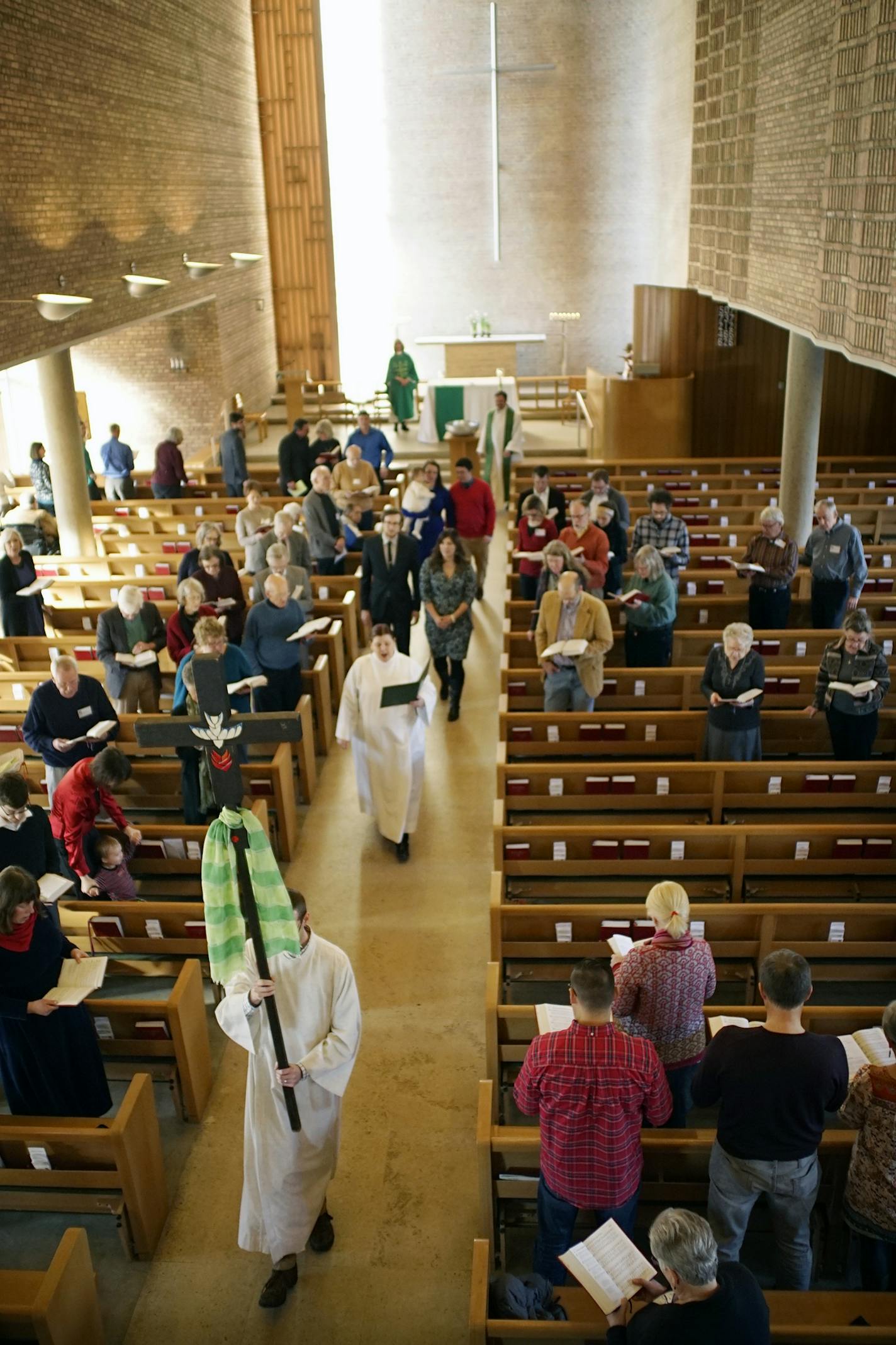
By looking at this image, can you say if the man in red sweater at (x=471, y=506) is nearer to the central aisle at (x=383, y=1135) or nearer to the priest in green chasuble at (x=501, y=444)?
the priest in green chasuble at (x=501, y=444)

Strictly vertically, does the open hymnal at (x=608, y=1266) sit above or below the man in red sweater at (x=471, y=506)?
below

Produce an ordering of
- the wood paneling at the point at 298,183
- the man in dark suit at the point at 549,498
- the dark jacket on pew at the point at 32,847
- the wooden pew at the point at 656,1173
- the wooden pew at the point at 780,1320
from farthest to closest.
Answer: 1. the wood paneling at the point at 298,183
2. the man in dark suit at the point at 549,498
3. the dark jacket on pew at the point at 32,847
4. the wooden pew at the point at 656,1173
5. the wooden pew at the point at 780,1320

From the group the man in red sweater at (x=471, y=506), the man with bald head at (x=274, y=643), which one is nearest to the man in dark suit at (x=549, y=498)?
the man in red sweater at (x=471, y=506)

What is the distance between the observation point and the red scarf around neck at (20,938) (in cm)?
453

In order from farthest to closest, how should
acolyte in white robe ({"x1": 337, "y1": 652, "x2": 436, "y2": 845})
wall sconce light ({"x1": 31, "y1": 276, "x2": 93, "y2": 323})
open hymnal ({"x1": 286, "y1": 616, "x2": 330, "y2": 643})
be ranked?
wall sconce light ({"x1": 31, "y1": 276, "x2": 93, "y2": 323})
open hymnal ({"x1": 286, "y1": 616, "x2": 330, "y2": 643})
acolyte in white robe ({"x1": 337, "y1": 652, "x2": 436, "y2": 845})

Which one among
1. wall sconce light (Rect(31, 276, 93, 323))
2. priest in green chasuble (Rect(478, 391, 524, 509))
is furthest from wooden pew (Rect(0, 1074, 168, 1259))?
priest in green chasuble (Rect(478, 391, 524, 509))

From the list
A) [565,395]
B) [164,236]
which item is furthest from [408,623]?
[565,395]

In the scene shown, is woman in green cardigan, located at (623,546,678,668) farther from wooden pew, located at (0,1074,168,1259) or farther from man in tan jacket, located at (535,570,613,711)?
wooden pew, located at (0,1074,168,1259)

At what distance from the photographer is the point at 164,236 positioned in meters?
13.7

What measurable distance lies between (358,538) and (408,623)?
2.27 meters

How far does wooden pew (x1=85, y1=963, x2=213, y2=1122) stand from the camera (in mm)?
5164

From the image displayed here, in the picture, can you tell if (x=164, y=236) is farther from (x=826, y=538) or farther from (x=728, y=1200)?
(x=728, y=1200)

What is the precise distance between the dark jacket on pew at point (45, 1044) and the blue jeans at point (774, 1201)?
2604mm

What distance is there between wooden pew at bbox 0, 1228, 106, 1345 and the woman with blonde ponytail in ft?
6.63
